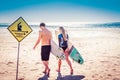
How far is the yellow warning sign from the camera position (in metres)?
6.50

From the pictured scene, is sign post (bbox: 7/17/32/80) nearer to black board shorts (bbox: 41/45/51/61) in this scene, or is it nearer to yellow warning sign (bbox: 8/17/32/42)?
yellow warning sign (bbox: 8/17/32/42)

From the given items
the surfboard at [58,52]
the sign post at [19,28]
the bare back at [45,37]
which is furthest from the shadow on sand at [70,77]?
the sign post at [19,28]

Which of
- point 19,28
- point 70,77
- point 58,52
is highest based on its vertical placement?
point 19,28

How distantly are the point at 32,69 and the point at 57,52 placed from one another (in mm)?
1395

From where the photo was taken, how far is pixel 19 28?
21.6 ft

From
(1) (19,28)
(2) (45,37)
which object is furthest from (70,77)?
(1) (19,28)

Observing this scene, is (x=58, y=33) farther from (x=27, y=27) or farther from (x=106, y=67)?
(x=106, y=67)

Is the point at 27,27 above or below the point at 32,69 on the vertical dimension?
above

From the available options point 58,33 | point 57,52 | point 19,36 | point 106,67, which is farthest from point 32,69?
point 106,67

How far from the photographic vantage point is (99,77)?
25.4ft

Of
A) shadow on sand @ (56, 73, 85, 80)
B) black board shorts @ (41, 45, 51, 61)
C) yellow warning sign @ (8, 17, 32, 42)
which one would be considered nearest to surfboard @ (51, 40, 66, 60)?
shadow on sand @ (56, 73, 85, 80)

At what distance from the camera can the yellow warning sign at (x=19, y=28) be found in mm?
6496

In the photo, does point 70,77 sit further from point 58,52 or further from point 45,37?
point 45,37

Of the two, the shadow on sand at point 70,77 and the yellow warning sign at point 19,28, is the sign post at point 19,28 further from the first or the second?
the shadow on sand at point 70,77
